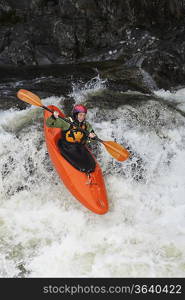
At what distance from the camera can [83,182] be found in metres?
4.84

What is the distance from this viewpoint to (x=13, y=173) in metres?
5.19

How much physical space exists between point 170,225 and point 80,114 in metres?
1.87

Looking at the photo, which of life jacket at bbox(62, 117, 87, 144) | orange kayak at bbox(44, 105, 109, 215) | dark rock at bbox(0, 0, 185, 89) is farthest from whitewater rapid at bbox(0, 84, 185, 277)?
dark rock at bbox(0, 0, 185, 89)

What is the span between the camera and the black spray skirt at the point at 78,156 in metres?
4.95

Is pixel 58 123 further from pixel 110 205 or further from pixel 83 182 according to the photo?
pixel 110 205

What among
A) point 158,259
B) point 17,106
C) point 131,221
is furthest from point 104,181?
point 17,106

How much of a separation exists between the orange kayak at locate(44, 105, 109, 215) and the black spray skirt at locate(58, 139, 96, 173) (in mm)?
46

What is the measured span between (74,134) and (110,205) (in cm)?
110

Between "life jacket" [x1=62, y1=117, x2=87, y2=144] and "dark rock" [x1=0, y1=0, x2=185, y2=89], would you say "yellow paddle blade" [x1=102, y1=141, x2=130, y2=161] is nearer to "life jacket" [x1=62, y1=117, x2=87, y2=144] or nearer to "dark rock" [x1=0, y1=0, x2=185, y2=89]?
"life jacket" [x1=62, y1=117, x2=87, y2=144]

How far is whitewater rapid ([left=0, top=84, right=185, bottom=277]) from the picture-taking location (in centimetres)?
412

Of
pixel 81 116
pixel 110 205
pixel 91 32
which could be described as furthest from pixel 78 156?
pixel 91 32

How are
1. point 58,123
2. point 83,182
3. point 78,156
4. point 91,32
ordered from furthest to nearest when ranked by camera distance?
1. point 91,32
2. point 58,123
3. point 78,156
4. point 83,182

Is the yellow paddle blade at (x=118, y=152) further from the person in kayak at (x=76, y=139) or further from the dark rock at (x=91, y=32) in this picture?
the dark rock at (x=91, y=32)

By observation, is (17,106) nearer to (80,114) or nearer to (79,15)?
(80,114)
